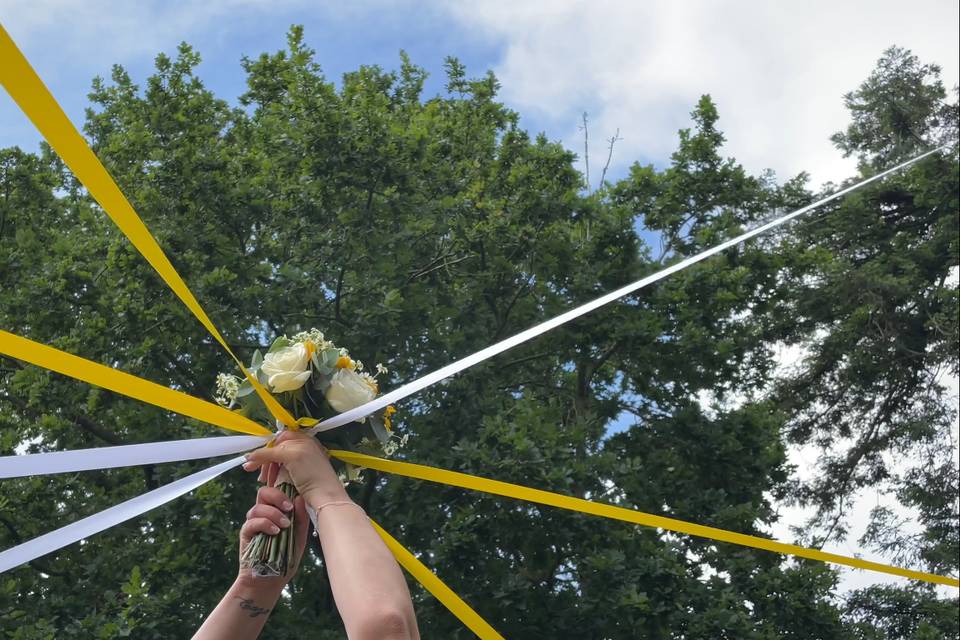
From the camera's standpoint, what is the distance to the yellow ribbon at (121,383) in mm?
2219

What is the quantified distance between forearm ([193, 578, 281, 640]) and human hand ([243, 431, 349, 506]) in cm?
24

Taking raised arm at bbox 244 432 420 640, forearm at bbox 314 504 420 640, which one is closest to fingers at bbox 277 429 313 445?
raised arm at bbox 244 432 420 640

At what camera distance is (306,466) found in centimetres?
193

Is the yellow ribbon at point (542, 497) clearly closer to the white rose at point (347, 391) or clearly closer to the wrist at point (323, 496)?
the white rose at point (347, 391)

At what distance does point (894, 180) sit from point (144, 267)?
41.2ft

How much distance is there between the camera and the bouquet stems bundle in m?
2.06

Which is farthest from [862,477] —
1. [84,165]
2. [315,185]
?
[84,165]

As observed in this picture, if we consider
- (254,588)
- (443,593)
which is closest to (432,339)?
(443,593)

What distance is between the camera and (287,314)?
9.28 metres

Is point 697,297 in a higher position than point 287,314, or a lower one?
lower

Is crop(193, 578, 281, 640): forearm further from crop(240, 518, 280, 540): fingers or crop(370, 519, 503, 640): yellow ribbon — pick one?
crop(370, 519, 503, 640): yellow ribbon

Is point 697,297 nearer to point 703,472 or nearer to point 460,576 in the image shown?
point 703,472

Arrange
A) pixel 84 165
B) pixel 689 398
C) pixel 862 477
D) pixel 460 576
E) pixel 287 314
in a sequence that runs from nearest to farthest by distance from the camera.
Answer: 1. pixel 84 165
2. pixel 460 576
3. pixel 287 314
4. pixel 689 398
5. pixel 862 477

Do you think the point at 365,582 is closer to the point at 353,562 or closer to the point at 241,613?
the point at 353,562
